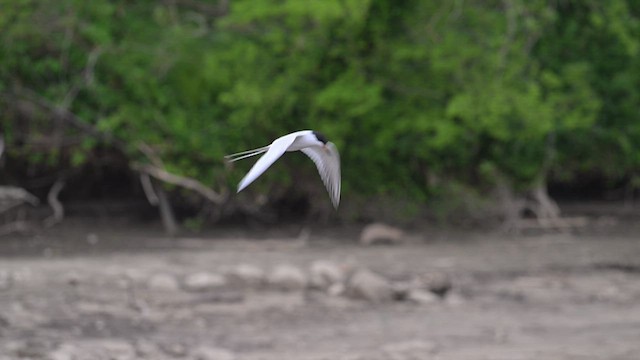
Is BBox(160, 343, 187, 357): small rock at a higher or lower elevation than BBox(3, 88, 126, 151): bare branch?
lower

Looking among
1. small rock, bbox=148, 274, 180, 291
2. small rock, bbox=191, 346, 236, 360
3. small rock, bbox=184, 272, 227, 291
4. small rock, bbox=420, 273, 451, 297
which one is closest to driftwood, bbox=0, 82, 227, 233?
small rock, bbox=184, 272, 227, 291

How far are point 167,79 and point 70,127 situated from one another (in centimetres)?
146

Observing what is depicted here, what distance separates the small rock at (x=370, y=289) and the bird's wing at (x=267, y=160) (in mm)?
6334

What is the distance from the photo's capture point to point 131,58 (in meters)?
15.2

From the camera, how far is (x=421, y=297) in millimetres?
12375

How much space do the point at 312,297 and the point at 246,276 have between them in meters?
0.89

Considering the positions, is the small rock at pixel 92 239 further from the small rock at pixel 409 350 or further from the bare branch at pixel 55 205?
the small rock at pixel 409 350

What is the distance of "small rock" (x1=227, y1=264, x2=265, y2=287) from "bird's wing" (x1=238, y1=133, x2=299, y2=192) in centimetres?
678

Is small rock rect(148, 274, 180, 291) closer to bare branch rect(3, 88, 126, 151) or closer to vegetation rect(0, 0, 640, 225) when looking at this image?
vegetation rect(0, 0, 640, 225)

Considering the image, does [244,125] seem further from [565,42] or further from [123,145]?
[565,42]

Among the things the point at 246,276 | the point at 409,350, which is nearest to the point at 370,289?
the point at 246,276

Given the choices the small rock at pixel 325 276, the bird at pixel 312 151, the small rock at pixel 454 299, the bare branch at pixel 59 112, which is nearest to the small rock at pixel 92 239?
the bare branch at pixel 59 112

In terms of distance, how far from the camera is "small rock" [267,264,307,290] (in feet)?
41.5

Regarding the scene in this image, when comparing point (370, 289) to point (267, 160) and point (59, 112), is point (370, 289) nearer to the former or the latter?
point (59, 112)
